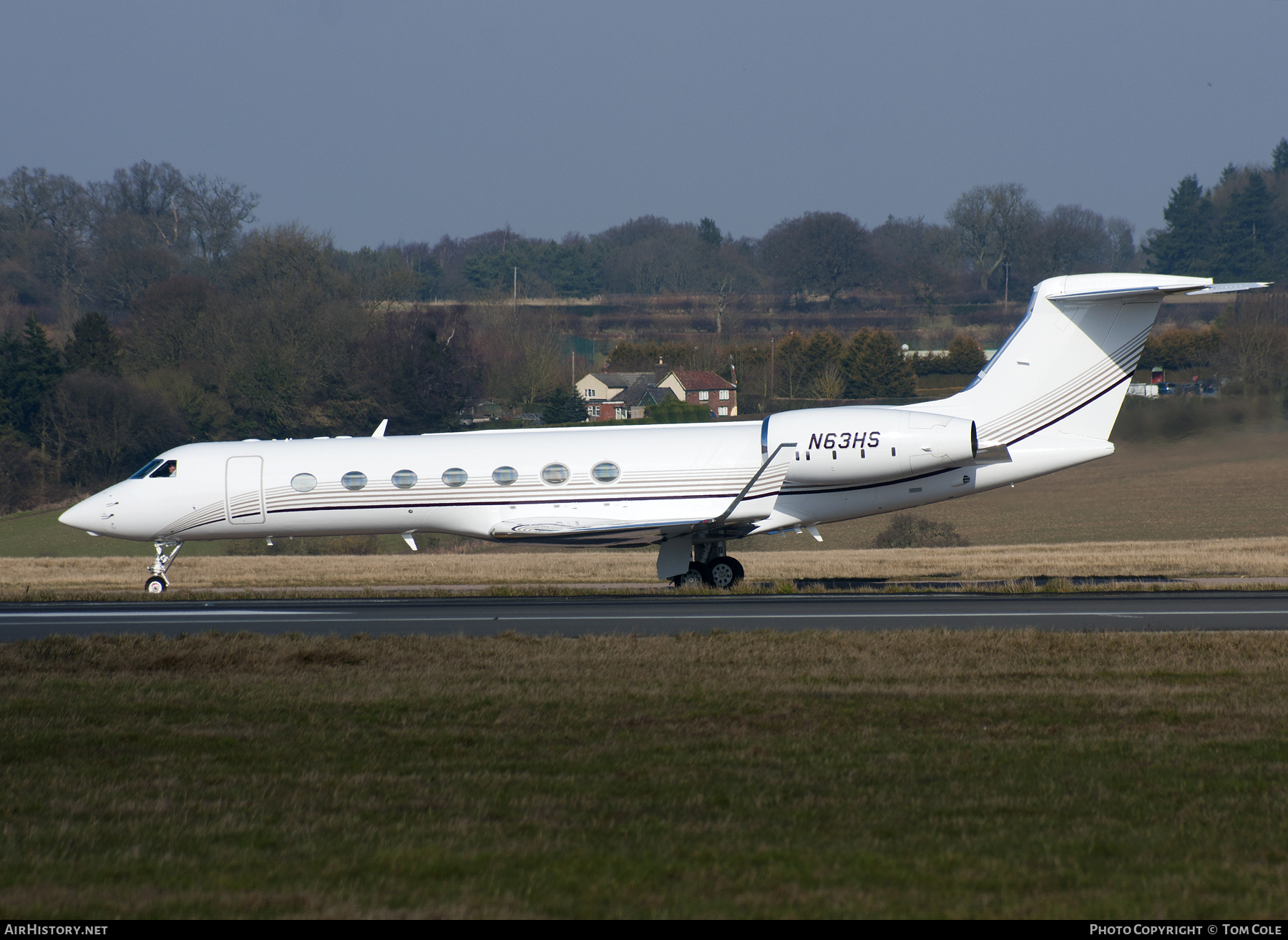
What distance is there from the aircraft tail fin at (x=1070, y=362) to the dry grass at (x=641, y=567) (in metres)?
4.20

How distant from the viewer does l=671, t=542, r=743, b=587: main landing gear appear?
72.6ft

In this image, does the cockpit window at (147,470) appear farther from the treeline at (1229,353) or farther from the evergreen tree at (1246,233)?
the evergreen tree at (1246,233)

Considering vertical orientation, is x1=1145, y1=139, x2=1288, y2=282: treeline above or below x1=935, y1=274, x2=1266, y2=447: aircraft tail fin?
above

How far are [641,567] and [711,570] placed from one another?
632cm

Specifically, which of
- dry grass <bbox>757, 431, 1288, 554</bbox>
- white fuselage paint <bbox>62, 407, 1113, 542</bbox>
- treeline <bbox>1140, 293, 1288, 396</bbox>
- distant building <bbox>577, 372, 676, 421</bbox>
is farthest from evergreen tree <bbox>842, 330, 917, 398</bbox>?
white fuselage paint <bbox>62, 407, 1113, 542</bbox>

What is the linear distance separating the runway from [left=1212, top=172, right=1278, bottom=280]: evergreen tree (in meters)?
124

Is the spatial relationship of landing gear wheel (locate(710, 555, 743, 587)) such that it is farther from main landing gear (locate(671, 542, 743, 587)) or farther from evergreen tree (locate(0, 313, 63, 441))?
evergreen tree (locate(0, 313, 63, 441))

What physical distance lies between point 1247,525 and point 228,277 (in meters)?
79.7

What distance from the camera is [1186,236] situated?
139375mm

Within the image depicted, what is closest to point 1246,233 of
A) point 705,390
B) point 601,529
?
point 705,390

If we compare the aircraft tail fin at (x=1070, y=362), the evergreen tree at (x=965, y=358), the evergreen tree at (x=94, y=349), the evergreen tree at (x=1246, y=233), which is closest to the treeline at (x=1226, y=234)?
the evergreen tree at (x=1246, y=233)

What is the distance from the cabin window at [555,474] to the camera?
2150 centimetres

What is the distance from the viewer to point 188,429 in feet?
227
